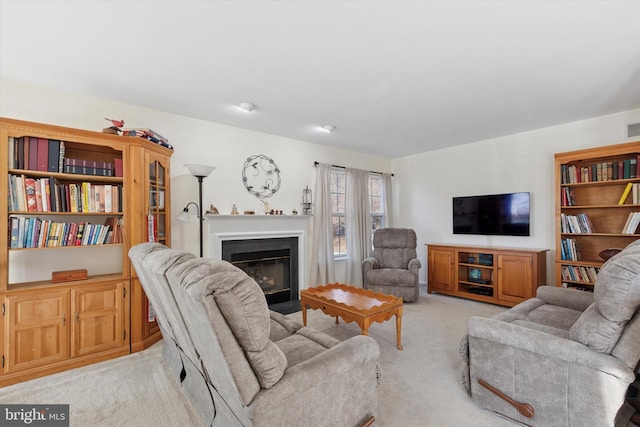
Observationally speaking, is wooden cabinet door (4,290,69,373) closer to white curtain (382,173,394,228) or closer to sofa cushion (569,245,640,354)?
sofa cushion (569,245,640,354)

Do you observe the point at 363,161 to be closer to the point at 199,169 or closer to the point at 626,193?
the point at 199,169

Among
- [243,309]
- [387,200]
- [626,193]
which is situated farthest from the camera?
[387,200]

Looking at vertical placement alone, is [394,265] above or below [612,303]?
below

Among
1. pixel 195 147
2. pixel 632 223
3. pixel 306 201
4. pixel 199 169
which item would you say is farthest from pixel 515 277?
pixel 195 147

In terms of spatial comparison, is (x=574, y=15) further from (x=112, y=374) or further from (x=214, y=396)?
(x=112, y=374)

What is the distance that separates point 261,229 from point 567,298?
333 cm

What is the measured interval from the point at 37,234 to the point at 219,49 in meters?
2.10

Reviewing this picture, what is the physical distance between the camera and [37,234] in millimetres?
2330

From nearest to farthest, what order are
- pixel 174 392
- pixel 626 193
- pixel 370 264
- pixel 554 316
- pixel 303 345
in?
pixel 303 345 < pixel 174 392 < pixel 554 316 < pixel 626 193 < pixel 370 264

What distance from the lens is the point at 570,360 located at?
1.54 meters

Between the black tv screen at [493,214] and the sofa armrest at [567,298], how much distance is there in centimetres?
180

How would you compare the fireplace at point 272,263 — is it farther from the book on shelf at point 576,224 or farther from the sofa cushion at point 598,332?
the book on shelf at point 576,224

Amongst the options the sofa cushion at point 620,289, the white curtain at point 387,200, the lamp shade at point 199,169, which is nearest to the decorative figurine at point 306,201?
the lamp shade at point 199,169

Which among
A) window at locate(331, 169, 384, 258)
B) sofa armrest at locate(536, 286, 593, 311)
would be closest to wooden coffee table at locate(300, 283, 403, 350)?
sofa armrest at locate(536, 286, 593, 311)
